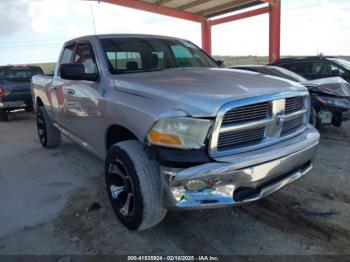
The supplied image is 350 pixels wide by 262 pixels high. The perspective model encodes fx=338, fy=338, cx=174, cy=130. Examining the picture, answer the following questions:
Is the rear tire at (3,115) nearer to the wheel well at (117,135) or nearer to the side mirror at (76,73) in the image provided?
the side mirror at (76,73)

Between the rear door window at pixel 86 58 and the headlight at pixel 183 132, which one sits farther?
the rear door window at pixel 86 58

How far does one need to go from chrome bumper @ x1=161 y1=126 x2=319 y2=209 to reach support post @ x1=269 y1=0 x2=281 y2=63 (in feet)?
35.3

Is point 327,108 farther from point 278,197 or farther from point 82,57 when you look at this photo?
point 82,57

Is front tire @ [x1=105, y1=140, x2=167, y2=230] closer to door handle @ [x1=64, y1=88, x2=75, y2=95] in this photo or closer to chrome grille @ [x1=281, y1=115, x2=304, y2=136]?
chrome grille @ [x1=281, y1=115, x2=304, y2=136]

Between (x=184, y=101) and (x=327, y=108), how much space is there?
4.49 metres

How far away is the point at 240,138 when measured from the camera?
276 cm

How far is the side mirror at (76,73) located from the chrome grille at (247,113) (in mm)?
1725

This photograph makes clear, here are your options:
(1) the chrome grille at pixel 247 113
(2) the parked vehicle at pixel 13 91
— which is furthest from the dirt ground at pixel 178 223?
(2) the parked vehicle at pixel 13 91

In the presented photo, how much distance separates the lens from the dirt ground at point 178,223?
2945 millimetres

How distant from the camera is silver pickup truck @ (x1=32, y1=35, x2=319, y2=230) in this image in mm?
2570

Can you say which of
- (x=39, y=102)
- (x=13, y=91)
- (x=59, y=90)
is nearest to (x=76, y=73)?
(x=59, y=90)

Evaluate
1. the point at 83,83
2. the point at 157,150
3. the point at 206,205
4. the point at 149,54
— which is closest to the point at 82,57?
the point at 83,83

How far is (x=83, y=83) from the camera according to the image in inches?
158

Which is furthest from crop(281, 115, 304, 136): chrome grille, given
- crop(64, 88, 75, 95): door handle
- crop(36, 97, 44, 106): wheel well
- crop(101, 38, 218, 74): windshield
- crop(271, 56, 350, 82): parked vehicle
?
crop(271, 56, 350, 82): parked vehicle
